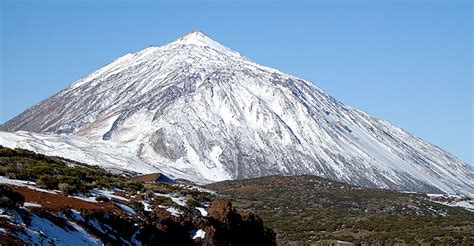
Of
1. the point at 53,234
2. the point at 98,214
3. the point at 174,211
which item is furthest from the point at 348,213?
the point at 53,234

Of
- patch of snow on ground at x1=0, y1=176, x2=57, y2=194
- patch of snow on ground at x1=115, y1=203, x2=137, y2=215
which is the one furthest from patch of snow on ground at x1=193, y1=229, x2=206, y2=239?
patch of snow on ground at x1=0, y1=176, x2=57, y2=194

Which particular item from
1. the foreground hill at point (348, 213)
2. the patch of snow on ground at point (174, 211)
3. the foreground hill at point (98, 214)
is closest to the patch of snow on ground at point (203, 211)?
the foreground hill at point (98, 214)

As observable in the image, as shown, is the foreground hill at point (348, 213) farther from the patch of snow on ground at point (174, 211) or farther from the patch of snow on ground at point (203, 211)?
the patch of snow on ground at point (174, 211)

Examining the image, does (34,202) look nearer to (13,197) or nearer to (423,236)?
(13,197)

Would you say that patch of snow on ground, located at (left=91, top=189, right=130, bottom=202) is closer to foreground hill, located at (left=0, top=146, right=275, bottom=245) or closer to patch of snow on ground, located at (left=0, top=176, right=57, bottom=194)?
foreground hill, located at (left=0, top=146, right=275, bottom=245)

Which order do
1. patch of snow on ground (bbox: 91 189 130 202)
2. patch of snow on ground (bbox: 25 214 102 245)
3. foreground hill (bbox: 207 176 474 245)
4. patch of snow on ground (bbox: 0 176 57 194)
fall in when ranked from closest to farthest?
patch of snow on ground (bbox: 25 214 102 245)
patch of snow on ground (bbox: 0 176 57 194)
patch of snow on ground (bbox: 91 189 130 202)
foreground hill (bbox: 207 176 474 245)

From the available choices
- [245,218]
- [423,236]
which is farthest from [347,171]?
[245,218]

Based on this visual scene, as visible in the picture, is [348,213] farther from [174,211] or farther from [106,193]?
[106,193]
